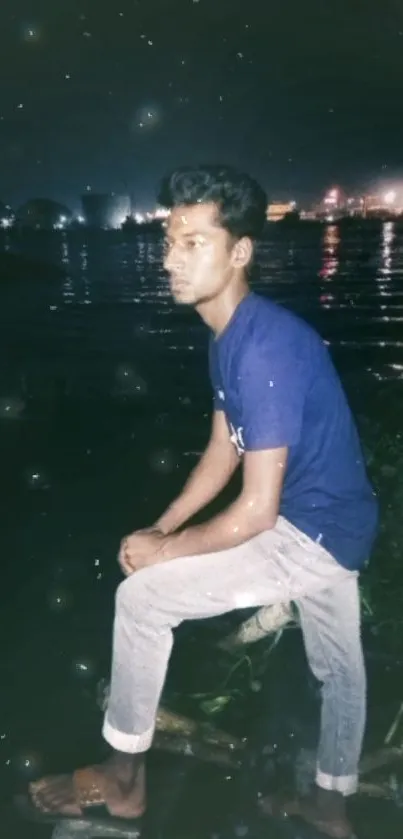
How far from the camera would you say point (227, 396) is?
239 centimetres

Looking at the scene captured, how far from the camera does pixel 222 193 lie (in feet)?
7.80

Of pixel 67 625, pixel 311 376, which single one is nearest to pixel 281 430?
pixel 311 376

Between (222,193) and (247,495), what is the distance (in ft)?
3.04

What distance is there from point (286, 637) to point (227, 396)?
221 centimetres

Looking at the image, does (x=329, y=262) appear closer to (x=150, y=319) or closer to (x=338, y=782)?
(x=150, y=319)

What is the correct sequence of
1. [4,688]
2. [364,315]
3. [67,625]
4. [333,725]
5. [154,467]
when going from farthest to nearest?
[364,315]
[154,467]
[67,625]
[4,688]
[333,725]

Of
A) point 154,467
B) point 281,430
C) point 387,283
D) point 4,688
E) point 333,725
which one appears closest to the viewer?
point 281,430

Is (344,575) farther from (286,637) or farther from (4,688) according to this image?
(4,688)

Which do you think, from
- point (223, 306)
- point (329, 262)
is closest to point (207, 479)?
point (223, 306)

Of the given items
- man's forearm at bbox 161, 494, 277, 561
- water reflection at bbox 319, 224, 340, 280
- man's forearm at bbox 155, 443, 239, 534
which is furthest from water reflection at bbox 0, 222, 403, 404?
man's forearm at bbox 161, 494, 277, 561

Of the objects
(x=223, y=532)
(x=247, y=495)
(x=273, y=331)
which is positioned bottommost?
(x=223, y=532)

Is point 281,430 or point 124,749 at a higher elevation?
A: point 281,430

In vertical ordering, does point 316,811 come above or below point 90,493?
above

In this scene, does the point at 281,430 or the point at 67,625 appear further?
the point at 67,625
